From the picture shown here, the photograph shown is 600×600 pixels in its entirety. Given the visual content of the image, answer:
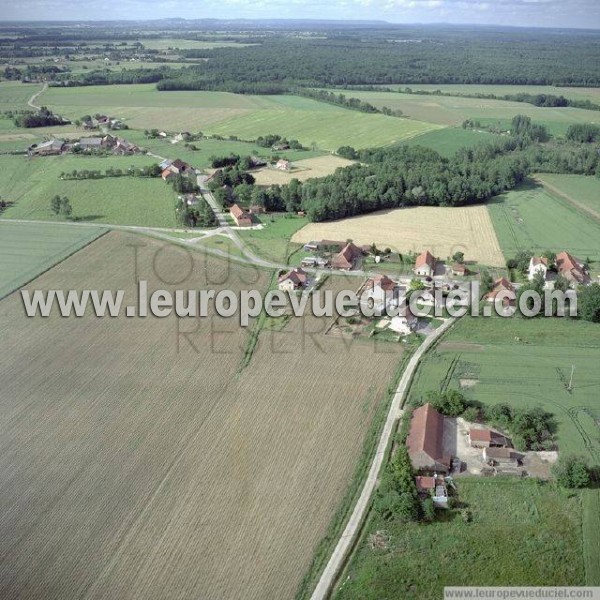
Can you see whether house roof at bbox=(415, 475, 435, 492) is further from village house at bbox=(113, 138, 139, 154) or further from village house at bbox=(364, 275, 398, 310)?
village house at bbox=(113, 138, 139, 154)

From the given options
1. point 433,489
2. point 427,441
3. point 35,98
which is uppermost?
point 35,98

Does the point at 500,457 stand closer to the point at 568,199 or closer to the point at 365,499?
the point at 365,499

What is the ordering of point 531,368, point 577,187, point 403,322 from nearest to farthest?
point 531,368 < point 403,322 < point 577,187

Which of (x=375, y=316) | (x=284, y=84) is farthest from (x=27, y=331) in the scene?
(x=284, y=84)

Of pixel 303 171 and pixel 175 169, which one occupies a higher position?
pixel 175 169

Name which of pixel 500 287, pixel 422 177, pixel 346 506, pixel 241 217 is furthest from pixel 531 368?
pixel 422 177

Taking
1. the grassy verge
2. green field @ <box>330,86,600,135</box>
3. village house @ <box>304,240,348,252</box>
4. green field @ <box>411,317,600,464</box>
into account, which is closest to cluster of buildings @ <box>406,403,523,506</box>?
the grassy verge
